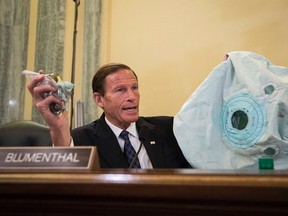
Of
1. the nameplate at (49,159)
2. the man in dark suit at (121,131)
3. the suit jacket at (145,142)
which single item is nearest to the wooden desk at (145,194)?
the nameplate at (49,159)

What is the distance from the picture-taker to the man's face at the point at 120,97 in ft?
5.55

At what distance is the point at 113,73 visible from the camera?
1.76m

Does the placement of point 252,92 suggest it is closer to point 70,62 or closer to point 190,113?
point 190,113

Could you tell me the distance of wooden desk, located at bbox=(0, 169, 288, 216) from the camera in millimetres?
379

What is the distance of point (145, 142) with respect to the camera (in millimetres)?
1521

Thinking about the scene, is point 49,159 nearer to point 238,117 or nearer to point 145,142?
point 238,117

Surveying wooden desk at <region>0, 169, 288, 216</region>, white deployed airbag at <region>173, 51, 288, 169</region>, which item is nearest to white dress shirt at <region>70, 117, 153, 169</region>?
white deployed airbag at <region>173, 51, 288, 169</region>

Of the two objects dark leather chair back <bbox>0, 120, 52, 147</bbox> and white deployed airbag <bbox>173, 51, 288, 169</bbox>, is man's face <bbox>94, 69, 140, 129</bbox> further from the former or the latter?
white deployed airbag <bbox>173, 51, 288, 169</bbox>

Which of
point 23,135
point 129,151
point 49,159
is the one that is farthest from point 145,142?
point 49,159

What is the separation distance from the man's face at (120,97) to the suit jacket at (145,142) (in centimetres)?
7

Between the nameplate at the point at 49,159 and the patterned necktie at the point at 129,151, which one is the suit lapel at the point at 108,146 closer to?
the patterned necktie at the point at 129,151

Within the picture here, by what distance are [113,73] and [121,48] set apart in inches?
31.5

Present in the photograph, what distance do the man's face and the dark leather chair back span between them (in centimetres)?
32

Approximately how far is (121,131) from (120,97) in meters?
0.18
